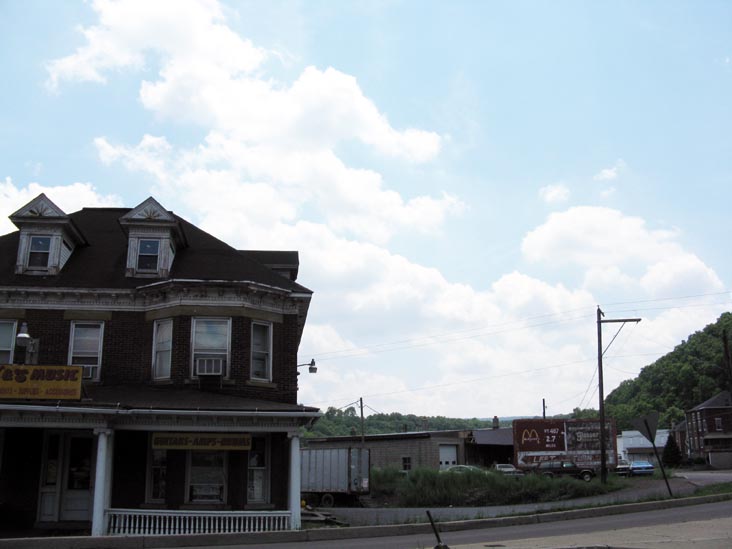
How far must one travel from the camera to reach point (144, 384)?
71.4 ft

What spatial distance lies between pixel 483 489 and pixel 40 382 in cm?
1947

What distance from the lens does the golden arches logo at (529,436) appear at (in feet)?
145

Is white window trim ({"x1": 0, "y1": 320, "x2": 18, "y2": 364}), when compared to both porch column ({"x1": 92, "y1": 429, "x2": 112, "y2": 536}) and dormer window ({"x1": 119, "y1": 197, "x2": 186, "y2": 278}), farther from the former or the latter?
porch column ({"x1": 92, "y1": 429, "x2": 112, "y2": 536})

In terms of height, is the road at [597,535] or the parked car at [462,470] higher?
the parked car at [462,470]

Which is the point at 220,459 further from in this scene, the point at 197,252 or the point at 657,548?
the point at 657,548

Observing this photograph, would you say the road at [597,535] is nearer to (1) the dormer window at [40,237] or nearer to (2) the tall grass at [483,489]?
(2) the tall grass at [483,489]

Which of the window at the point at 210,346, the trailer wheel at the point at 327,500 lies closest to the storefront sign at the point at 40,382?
the window at the point at 210,346

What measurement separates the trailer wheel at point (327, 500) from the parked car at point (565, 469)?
50.6 feet

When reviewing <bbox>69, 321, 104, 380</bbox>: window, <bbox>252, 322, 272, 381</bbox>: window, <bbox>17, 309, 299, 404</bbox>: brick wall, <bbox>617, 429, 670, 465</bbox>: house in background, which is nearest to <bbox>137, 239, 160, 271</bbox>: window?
<bbox>17, 309, 299, 404</bbox>: brick wall

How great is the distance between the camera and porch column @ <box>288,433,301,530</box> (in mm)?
18891

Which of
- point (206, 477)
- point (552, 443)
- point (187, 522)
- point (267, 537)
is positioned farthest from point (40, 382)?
point (552, 443)

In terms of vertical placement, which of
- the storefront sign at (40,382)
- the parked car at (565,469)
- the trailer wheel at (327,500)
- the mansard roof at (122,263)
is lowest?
the trailer wheel at (327,500)

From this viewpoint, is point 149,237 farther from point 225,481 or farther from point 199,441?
point 225,481

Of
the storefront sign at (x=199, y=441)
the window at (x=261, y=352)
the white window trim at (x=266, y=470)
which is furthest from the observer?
the window at (x=261, y=352)
